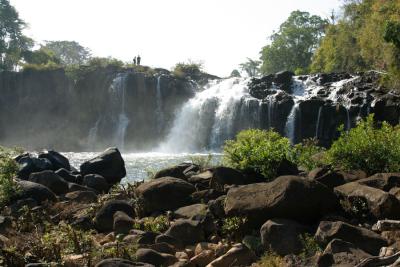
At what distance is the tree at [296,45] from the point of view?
73.2 m

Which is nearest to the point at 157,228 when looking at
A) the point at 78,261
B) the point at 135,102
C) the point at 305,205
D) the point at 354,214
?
the point at 78,261

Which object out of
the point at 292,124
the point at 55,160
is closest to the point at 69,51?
the point at 292,124

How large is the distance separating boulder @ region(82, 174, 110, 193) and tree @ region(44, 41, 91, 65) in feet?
330

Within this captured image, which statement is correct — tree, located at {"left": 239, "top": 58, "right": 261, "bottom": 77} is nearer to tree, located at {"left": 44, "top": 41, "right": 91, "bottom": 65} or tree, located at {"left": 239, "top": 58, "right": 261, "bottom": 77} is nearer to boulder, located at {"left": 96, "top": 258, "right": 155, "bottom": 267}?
tree, located at {"left": 44, "top": 41, "right": 91, "bottom": 65}

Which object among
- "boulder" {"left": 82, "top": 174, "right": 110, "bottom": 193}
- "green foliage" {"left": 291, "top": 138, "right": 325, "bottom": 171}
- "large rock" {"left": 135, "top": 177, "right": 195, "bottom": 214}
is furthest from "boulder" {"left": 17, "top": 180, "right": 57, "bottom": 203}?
"green foliage" {"left": 291, "top": 138, "right": 325, "bottom": 171}

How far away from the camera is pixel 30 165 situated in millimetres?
19031

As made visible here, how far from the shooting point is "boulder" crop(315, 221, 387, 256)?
24.3 ft

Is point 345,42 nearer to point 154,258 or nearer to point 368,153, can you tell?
point 368,153

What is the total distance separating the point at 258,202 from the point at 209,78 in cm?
4068

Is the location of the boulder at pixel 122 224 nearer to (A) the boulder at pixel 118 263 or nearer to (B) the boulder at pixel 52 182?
(A) the boulder at pixel 118 263

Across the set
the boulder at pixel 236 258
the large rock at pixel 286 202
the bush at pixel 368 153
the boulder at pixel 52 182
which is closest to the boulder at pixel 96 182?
the boulder at pixel 52 182

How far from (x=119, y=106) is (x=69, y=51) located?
239ft

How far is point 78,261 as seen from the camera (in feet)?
26.0

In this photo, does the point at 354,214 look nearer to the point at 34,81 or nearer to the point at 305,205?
the point at 305,205
